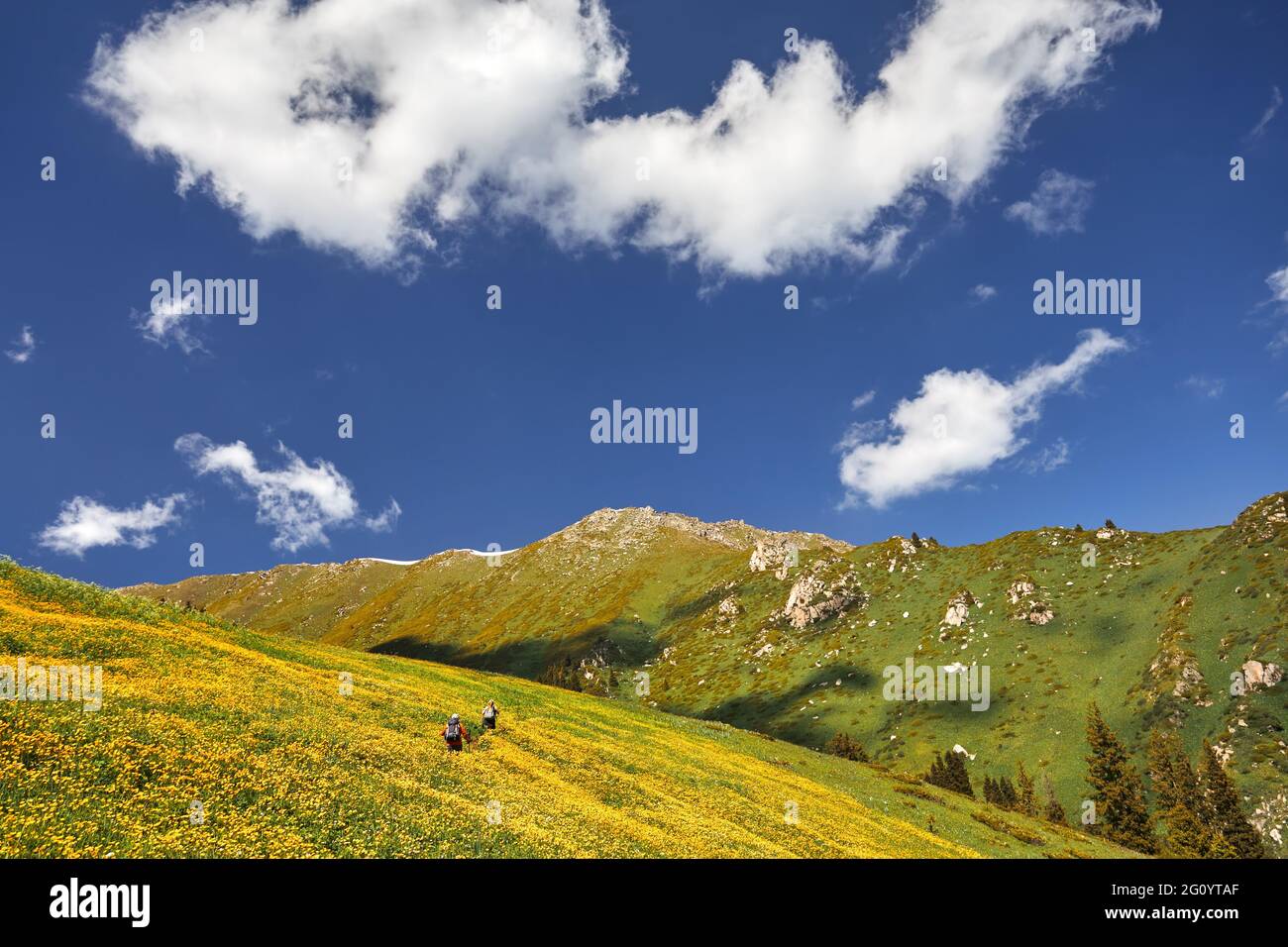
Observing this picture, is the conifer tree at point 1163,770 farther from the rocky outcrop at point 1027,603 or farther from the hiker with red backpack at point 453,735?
the hiker with red backpack at point 453,735

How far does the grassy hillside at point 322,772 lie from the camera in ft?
47.2

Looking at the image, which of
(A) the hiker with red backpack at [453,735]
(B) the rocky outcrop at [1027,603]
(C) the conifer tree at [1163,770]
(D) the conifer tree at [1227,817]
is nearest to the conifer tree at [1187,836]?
(D) the conifer tree at [1227,817]

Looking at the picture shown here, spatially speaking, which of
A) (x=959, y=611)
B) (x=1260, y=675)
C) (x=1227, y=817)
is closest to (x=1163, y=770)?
(x=1227, y=817)

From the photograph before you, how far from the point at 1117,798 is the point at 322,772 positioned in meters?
110

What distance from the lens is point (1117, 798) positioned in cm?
8894

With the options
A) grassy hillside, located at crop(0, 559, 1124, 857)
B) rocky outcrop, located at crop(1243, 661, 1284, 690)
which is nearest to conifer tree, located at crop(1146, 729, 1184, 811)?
rocky outcrop, located at crop(1243, 661, 1284, 690)

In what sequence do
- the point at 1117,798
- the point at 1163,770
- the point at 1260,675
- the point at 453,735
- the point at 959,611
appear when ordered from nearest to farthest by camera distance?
the point at 453,735 < the point at 1117,798 < the point at 1163,770 < the point at 1260,675 < the point at 959,611

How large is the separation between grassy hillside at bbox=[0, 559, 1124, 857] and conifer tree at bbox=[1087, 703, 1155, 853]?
5289 cm

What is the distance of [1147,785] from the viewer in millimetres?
116000

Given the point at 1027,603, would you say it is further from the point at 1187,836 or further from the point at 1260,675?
the point at 1187,836
